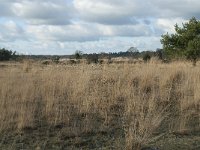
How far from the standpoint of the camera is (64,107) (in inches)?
408

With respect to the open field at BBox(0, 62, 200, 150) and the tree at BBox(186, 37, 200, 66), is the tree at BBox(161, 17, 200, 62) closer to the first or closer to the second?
the tree at BBox(186, 37, 200, 66)

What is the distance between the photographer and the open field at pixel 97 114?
7.55m

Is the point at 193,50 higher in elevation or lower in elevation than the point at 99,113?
higher

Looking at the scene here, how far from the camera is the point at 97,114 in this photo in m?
9.78

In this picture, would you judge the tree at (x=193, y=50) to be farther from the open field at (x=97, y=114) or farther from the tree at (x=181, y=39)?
the open field at (x=97, y=114)

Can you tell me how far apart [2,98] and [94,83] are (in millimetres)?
2544

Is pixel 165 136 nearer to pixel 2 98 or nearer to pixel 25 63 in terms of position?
pixel 2 98

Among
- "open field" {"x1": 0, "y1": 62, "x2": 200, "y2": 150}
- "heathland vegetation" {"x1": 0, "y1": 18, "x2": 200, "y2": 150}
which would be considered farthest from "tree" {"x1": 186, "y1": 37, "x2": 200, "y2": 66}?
"open field" {"x1": 0, "y1": 62, "x2": 200, "y2": 150}

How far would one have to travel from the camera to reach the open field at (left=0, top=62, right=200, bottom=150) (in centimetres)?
755

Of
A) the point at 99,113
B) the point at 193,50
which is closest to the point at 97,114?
the point at 99,113

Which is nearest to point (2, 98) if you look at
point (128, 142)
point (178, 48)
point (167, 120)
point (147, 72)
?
point (167, 120)

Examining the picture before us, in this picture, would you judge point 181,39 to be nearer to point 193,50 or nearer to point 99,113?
point 193,50

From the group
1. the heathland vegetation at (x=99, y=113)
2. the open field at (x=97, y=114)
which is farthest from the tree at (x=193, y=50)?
the open field at (x=97, y=114)

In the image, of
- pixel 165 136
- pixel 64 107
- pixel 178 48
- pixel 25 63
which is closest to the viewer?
pixel 165 136
